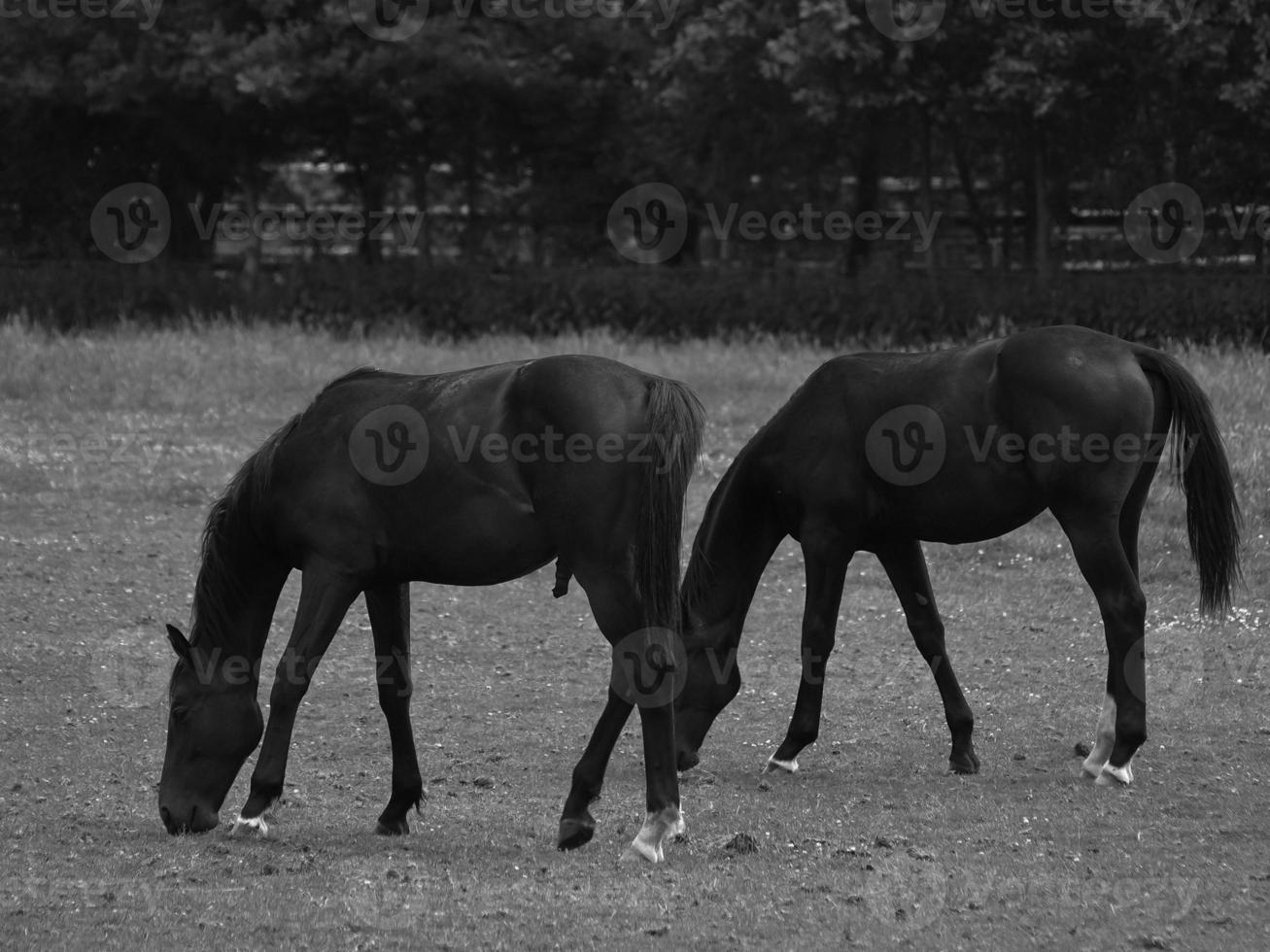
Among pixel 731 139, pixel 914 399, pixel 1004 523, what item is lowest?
pixel 1004 523

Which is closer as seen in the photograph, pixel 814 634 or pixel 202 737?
pixel 202 737

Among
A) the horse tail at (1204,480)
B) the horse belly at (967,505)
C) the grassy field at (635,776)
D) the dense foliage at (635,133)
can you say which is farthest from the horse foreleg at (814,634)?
the dense foliage at (635,133)

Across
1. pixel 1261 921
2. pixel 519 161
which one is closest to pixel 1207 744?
pixel 1261 921

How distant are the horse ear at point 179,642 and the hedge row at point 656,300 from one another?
16788 millimetres

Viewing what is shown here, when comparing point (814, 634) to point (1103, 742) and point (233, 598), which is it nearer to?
point (1103, 742)

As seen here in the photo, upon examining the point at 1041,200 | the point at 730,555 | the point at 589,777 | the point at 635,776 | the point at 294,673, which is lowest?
the point at 635,776

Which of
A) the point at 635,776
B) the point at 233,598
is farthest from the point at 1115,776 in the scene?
the point at 233,598

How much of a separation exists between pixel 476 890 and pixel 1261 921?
2536mm

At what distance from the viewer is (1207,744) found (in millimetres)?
8477

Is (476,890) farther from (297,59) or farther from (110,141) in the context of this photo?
(110,141)

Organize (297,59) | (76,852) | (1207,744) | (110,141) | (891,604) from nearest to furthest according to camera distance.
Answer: (76,852) < (1207,744) < (891,604) < (297,59) < (110,141)

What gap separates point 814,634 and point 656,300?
17.2m

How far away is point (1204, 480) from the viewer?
8.01 m

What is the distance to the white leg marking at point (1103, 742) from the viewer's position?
7793mm
